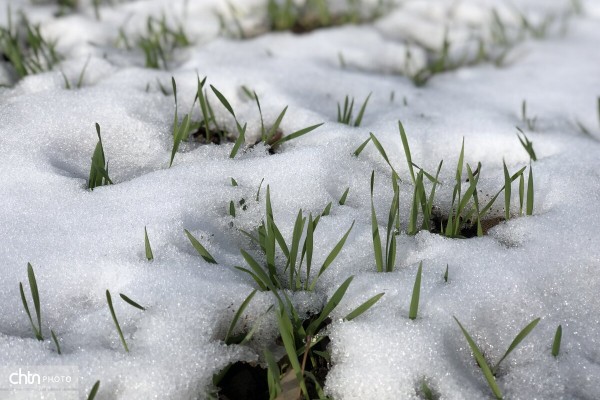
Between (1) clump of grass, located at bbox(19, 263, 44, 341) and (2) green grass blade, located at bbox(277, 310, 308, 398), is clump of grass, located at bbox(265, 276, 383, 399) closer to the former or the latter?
(2) green grass blade, located at bbox(277, 310, 308, 398)

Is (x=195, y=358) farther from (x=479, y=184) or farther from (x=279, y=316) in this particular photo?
(x=479, y=184)

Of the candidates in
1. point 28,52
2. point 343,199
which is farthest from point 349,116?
point 28,52

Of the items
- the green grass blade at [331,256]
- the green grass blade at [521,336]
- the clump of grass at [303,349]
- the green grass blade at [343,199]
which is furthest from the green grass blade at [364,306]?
the green grass blade at [343,199]

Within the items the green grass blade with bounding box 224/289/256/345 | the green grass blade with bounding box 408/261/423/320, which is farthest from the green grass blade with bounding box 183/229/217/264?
the green grass blade with bounding box 408/261/423/320

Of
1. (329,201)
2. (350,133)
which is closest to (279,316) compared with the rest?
(329,201)

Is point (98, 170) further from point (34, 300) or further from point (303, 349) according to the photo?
point (303, 349)

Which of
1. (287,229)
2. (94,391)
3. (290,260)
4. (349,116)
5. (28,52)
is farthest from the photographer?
(28,52)

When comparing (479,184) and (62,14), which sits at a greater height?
(62,14)
